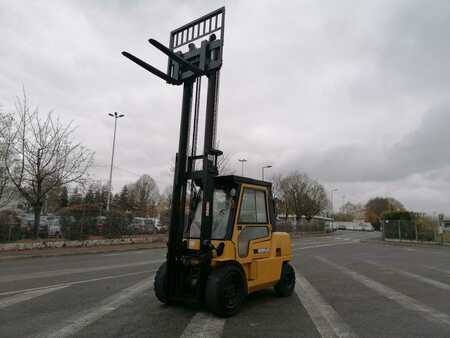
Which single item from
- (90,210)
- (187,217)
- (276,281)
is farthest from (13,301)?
(90,210)

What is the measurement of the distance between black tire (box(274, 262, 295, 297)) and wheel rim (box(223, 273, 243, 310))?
1716mm

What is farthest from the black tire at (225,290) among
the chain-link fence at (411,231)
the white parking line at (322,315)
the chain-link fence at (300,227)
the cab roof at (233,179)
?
the chain-link fence at (300,227)

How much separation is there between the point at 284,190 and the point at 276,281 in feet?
199

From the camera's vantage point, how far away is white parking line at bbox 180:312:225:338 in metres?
5.07

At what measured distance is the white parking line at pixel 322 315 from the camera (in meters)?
5.38

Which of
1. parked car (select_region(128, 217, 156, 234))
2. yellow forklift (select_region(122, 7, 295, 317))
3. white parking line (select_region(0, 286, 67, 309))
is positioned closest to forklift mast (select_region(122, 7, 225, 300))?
yellow forklift (select_region(122, 7, 295, 317))

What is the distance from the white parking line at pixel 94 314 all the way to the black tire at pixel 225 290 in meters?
1.93

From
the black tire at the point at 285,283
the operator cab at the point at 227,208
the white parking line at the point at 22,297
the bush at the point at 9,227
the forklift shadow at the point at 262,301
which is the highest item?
the operator cab at the point at 227,208

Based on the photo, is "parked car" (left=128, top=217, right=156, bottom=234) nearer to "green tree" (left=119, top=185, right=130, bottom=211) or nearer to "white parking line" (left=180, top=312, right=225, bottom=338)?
"white parking line" (left=180, top=312, right=225, bottom=338)

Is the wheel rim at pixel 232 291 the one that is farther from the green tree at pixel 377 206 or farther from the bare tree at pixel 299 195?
the green tree at pixel 377 206

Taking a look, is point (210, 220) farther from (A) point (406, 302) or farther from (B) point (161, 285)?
(A) point (406, 302)

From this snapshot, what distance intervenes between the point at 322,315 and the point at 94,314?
13.1 feet

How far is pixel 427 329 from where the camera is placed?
5641mm

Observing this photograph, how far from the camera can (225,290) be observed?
596 centimetres
